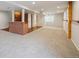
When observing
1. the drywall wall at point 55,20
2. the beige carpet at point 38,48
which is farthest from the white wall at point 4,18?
the drywall wall at point 55,20

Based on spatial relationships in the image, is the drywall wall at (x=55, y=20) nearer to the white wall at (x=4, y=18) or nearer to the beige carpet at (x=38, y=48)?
the white wall at (x=4, y=18)

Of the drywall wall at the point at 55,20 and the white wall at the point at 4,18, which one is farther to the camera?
the drywall wall at the point at 55,20

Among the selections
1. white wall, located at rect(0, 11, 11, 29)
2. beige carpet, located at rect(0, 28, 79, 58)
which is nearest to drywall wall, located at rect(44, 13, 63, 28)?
white wall, located at rect(0, 11, 11, 29)

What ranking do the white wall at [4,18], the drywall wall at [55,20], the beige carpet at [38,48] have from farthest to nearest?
the drywall wall at [55,20], the white wall at [4,18], the beige carpet at [38,48]

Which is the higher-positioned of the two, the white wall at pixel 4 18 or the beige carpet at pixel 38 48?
the white wall at pixel 4 18

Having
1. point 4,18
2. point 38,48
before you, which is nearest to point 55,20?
point 4,18

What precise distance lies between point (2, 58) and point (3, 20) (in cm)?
1015

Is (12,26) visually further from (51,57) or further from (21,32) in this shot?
(51,57)

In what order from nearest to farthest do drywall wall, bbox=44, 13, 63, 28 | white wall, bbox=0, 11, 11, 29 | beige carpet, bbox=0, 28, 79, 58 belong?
1. beige carpet, bbox=0, 28, 79, 58
2. white wall, bbox=0, 11, 11, 29
3. drywall wall, bbox=44, 13, 63, 28

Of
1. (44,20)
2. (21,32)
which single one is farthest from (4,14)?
(44,20)

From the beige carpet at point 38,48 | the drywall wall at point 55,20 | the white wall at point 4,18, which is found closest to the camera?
the beige carpet at point 38,48

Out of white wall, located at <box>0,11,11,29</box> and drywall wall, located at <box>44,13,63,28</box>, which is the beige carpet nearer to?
white wall, located at <box>0,11,11,29</box>

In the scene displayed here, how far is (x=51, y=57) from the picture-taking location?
329 cm

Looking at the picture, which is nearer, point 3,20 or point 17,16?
point 3,20
